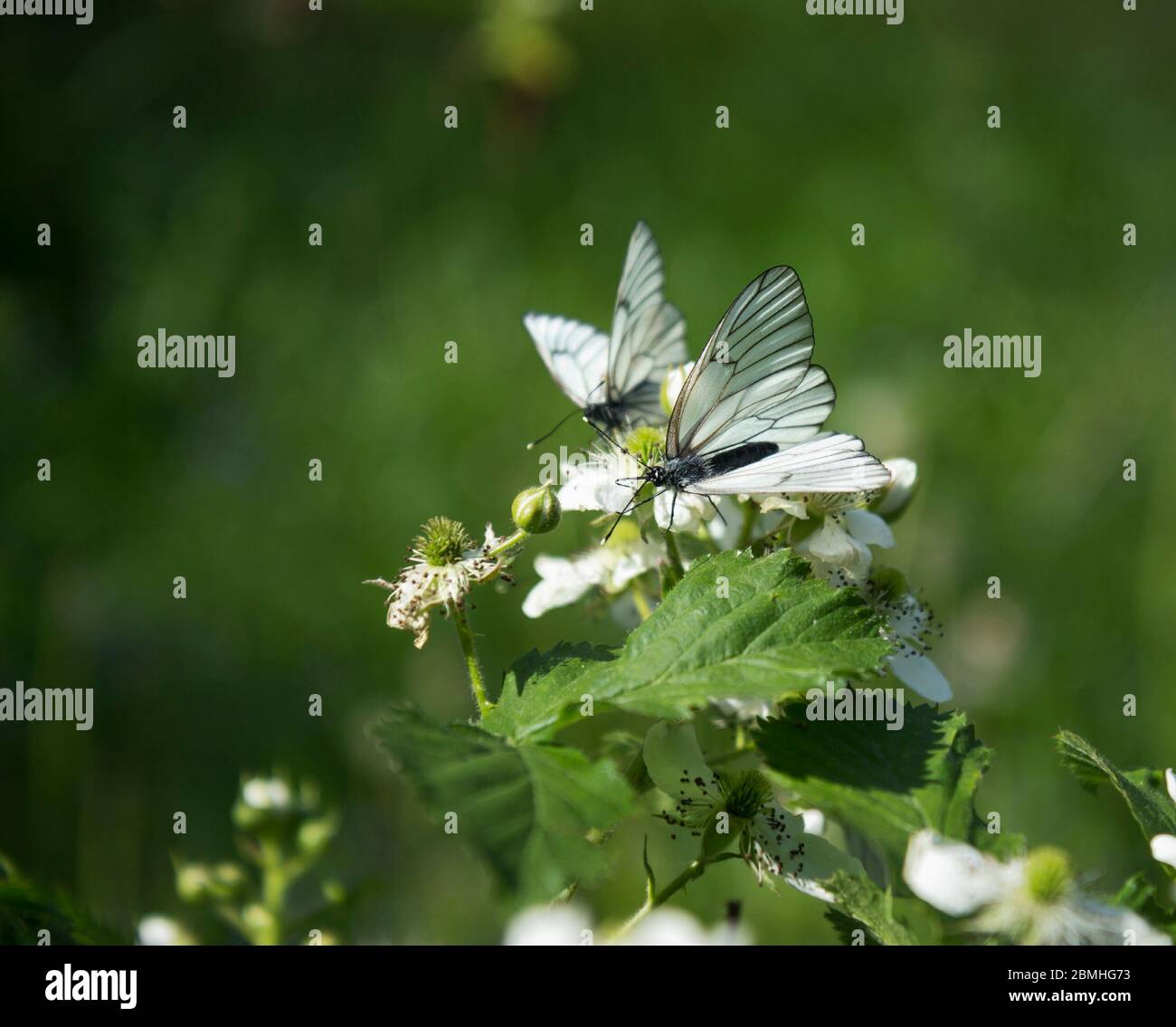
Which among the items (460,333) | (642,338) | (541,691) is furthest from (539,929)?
(460,333)

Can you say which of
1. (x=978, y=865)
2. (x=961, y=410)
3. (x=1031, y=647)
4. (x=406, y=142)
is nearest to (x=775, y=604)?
(x=978, y=865)

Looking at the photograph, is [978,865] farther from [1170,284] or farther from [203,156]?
[203,156]

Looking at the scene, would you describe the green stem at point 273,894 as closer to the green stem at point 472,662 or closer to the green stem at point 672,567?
the green stem at point 472,662

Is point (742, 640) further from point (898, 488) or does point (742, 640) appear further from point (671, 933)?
point (898, 488)

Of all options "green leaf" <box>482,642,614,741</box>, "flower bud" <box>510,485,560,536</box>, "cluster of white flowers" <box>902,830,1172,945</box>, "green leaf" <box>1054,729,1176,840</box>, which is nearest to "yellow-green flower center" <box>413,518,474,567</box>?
"flower bud" <box>510,485,560,536</box>

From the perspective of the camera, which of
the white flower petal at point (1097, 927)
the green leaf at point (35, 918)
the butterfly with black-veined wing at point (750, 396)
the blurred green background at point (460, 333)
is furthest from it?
the blurred green background at point (460, 333)

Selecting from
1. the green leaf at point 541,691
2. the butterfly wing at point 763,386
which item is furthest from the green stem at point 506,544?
the butterfly wing at point 763,386

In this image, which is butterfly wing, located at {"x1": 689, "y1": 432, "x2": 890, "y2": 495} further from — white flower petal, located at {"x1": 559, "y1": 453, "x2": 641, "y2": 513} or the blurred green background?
the blurred green background
